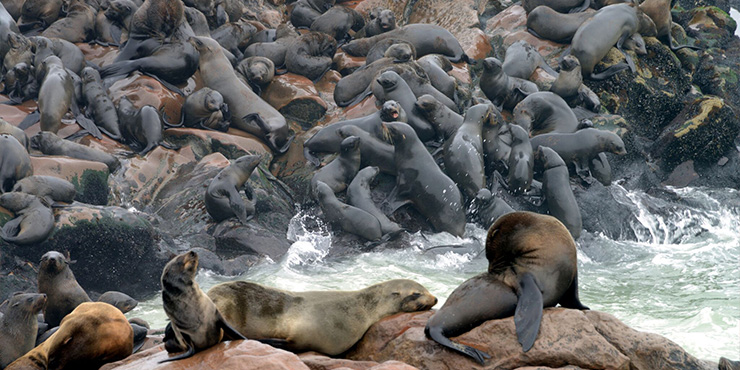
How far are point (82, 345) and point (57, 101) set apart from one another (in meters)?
6.94

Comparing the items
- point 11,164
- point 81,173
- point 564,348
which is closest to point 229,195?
point 81,173

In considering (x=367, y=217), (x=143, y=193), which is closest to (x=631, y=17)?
(x=367, y=217)

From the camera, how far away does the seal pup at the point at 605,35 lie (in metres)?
12.8

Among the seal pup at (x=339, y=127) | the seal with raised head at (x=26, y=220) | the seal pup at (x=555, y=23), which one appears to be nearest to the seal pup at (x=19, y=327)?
the seal with raised head at (x=26, y=220)

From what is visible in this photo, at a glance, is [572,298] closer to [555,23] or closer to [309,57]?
[309,57]

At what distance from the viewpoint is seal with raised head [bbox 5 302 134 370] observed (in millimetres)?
4402

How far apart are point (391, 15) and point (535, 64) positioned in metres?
3.03

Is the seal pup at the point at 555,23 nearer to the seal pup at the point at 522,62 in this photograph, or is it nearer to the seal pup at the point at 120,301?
the seal pup at the point at 522,62

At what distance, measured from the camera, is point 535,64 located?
13148 millimetres

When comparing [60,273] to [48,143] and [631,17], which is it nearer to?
[48,143]

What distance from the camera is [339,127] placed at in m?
10.8

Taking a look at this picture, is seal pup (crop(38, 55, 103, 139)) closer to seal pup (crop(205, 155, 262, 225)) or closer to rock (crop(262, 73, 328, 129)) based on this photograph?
seal pup (crop(205, 155, 262, 225))

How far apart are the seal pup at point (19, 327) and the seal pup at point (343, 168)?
4950mm

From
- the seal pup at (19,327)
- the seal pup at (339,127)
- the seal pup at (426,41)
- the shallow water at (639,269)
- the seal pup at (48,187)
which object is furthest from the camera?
the seal pup at (426,41)
